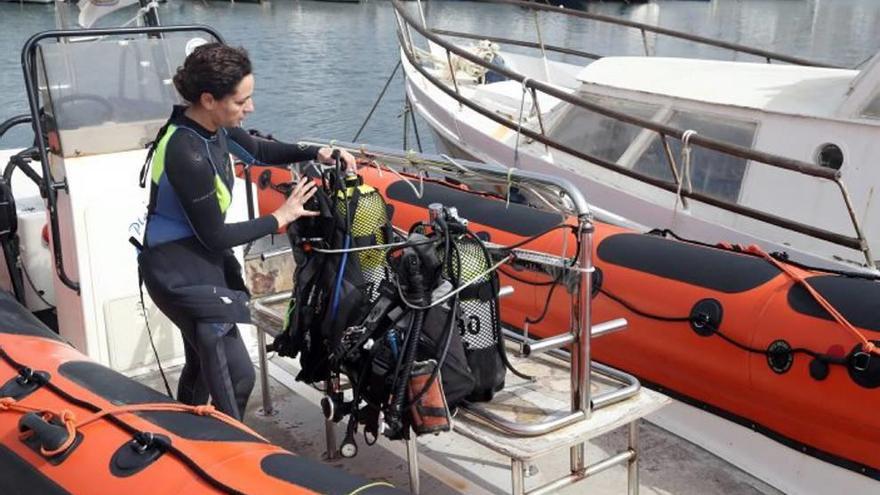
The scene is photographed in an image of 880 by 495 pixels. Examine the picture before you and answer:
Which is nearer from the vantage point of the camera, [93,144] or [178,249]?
[178,249]

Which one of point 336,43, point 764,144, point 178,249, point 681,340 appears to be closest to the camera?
point 178,249

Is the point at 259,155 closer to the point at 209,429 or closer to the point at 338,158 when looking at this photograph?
the point at 338,158

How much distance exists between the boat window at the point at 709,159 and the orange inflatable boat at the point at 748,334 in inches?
71.3

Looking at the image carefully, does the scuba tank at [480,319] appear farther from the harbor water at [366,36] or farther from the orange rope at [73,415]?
the harbor water at [366,36]

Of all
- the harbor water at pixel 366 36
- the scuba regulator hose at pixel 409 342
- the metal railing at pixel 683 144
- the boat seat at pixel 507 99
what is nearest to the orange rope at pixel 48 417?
the scuba regulator hose at pixel 409 342

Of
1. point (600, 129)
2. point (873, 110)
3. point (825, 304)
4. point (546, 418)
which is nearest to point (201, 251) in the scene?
point (546, 418)

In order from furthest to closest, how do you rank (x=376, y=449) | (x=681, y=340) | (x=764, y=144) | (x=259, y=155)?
(x=764, y=144)
(x=681, y=340)
(x=376, y=449)
(x=259, y=155)

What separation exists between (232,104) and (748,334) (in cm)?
211

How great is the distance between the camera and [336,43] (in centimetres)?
2786

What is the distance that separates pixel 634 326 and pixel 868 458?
1073 mm

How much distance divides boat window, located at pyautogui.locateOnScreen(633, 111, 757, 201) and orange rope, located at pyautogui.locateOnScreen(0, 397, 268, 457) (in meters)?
4.09

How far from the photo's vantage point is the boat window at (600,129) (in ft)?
22.2

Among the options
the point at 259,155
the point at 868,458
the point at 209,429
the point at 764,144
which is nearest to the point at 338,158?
the point at 259,155

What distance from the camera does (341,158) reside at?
3.02 m
